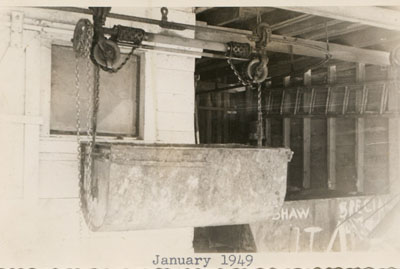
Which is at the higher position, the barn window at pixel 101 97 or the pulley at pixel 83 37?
the pulley at pixel 83 37

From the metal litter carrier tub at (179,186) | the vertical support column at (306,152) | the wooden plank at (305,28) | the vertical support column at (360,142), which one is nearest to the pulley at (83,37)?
the metal litter carrier tub at (179,186)

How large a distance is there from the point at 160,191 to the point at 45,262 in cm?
138

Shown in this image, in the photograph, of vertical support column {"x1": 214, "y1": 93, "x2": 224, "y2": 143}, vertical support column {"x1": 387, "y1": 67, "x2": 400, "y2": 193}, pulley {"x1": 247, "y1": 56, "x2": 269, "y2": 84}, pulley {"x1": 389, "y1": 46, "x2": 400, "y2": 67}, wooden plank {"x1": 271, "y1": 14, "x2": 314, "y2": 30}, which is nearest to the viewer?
pulley {"x1": 247, "y1": 56, "x2": 269, "y2": 84}

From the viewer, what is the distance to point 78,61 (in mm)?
3771

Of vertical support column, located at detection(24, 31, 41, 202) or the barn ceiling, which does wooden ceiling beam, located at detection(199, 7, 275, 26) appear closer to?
the barn ceiling

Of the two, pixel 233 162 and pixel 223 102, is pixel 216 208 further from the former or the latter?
pixel 223 102

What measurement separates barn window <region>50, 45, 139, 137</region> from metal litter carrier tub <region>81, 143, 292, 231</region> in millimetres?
762

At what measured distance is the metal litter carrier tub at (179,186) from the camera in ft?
9.11

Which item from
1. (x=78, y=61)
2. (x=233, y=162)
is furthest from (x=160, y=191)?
Result: (x=78, y=61)

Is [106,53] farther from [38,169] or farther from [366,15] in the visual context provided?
[366,15]

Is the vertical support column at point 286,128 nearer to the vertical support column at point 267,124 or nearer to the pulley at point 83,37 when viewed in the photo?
Result: the vertical support column at point 267,124

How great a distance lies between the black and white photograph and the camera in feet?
9.61

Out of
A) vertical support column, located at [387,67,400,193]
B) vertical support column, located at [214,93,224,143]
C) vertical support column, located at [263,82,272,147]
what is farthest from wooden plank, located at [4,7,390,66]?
vertical support column, located at [214,93,224,143]

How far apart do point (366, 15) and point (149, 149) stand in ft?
7.91
